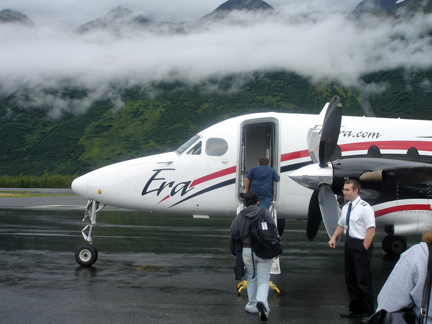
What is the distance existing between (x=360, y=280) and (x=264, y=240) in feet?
4.81

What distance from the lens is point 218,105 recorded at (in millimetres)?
119188

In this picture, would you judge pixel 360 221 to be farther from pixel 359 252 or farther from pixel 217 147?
pixel 217 147

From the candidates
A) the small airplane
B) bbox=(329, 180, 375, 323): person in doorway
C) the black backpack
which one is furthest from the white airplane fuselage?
the black backpack

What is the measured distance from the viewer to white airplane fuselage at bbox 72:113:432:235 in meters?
8.97

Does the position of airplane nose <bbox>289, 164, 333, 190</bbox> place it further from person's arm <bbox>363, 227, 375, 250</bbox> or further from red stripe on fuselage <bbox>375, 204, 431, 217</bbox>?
person's arm <bbox>363, 227, 375, 250</bbox>

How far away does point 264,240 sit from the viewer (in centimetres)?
531

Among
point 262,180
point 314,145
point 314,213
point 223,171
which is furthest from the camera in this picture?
point 223,171

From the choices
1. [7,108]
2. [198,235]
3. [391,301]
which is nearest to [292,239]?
[198,235]

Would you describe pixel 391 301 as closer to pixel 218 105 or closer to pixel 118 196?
pixel 118 196

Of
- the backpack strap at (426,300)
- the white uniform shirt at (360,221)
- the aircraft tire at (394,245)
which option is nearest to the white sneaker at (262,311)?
the white uniform shirt at (360,221)

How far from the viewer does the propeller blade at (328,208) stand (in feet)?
23.8

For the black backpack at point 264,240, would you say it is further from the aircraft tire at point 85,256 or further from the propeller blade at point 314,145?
the aircraft tire at point 85,256

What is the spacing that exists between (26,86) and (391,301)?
6738 inches

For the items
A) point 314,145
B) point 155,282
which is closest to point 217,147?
point 314,145
